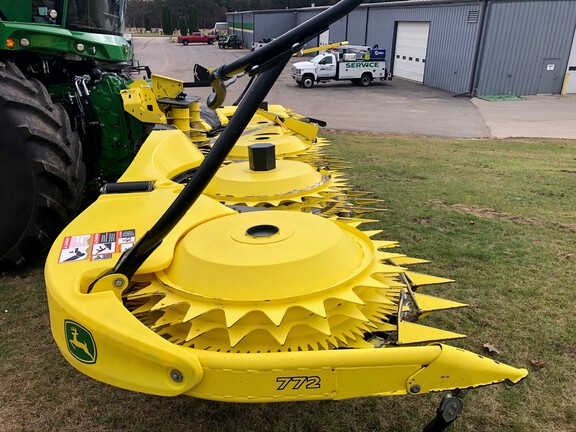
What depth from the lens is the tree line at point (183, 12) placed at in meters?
62.0

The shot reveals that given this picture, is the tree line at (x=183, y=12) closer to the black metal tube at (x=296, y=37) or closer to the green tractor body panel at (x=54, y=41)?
the green tractor body panel at (x=54, y=41)

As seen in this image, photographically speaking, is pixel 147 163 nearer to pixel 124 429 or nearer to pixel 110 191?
pixel 110 191

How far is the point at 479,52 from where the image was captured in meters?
18.0

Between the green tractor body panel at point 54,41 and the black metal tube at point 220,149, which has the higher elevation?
the green tractor body panel at point 54,41

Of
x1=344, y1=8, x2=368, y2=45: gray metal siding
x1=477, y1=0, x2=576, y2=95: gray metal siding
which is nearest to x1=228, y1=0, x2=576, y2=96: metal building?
x1=477, y1=0, x2=576, y2=95: gray metal siding

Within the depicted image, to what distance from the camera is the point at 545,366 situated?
9.01 feet

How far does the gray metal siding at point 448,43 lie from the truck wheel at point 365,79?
261 centimetres

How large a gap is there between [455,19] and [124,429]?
20.5m

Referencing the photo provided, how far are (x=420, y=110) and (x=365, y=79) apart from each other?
7.06 meters

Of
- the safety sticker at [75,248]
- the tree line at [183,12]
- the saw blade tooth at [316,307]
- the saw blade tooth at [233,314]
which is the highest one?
the tree line at [183,12]

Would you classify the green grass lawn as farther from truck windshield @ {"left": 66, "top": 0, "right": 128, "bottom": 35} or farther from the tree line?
the tree line

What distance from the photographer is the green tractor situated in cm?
320

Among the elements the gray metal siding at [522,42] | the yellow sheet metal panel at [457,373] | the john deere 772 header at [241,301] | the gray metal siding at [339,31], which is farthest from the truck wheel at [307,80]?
the yellow sheet metal panel at [457,373]

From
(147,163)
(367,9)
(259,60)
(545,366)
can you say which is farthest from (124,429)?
(367,9)
